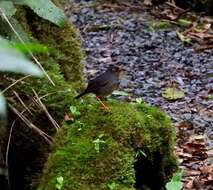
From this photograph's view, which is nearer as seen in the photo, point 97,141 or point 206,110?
point 97,141

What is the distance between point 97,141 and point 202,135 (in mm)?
2684

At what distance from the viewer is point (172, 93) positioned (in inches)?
253

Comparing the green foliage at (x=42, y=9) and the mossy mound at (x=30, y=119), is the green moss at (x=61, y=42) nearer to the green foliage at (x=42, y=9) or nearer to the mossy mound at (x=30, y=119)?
the mossy mound at (x=30, y=119)

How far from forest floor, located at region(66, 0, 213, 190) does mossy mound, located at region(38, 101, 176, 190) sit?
2.59 ft

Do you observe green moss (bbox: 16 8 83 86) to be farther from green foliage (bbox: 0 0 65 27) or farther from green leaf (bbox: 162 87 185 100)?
green leaf (bbox: 162 87 185 100)

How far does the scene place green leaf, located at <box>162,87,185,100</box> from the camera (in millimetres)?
6281

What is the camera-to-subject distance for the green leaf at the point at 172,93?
247 inches

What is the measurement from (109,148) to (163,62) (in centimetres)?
498

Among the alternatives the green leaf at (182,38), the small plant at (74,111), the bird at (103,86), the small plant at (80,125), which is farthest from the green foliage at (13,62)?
the green leaf at (182,38)

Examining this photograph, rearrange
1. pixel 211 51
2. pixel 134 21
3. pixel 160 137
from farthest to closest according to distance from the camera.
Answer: pixel 134 21 < pixel 211 51 < pixel 160 137

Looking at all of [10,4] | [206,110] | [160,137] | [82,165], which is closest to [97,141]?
[82,165]

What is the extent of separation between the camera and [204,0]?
31.0 feet

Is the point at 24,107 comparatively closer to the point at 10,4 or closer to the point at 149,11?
the point at 10,4

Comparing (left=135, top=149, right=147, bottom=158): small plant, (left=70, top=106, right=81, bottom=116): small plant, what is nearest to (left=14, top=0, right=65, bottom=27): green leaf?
(left=70, top=106, right=81, bottom=116): small plant
